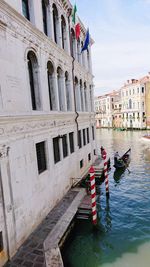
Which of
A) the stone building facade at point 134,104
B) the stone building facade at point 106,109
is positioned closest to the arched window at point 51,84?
the stone building facade at point 134,104

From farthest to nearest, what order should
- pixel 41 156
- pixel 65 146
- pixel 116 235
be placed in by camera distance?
1. pixel 65 146
2. pixel 41 156
3. pixel 116 235

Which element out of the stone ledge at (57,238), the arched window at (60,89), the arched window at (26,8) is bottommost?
the stone ledge at (57,238)

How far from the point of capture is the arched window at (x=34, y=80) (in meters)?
7.33

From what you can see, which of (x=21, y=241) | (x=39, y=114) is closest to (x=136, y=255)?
(x=21, y=241)

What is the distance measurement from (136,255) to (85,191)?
4.16 metres

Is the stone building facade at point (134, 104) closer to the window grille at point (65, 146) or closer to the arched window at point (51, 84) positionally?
the window grille at point (65, 146)

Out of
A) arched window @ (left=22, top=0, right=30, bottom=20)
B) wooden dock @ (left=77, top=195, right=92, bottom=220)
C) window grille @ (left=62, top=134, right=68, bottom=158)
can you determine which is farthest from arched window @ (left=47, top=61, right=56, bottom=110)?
wooden dock @ (left=77, top=195, right=92, bottom=220)

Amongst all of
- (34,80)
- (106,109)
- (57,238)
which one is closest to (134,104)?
(106,109)

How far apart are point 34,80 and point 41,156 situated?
297 centimetres

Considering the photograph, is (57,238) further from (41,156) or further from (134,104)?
(134,104)

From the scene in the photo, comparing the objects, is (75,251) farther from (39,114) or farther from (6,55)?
(6,55)

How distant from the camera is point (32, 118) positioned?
6703 mm

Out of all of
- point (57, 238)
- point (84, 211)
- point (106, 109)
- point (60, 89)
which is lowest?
point (84, 211)

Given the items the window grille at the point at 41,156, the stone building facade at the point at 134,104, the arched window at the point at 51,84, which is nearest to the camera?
the window grille at the point at 41,156
